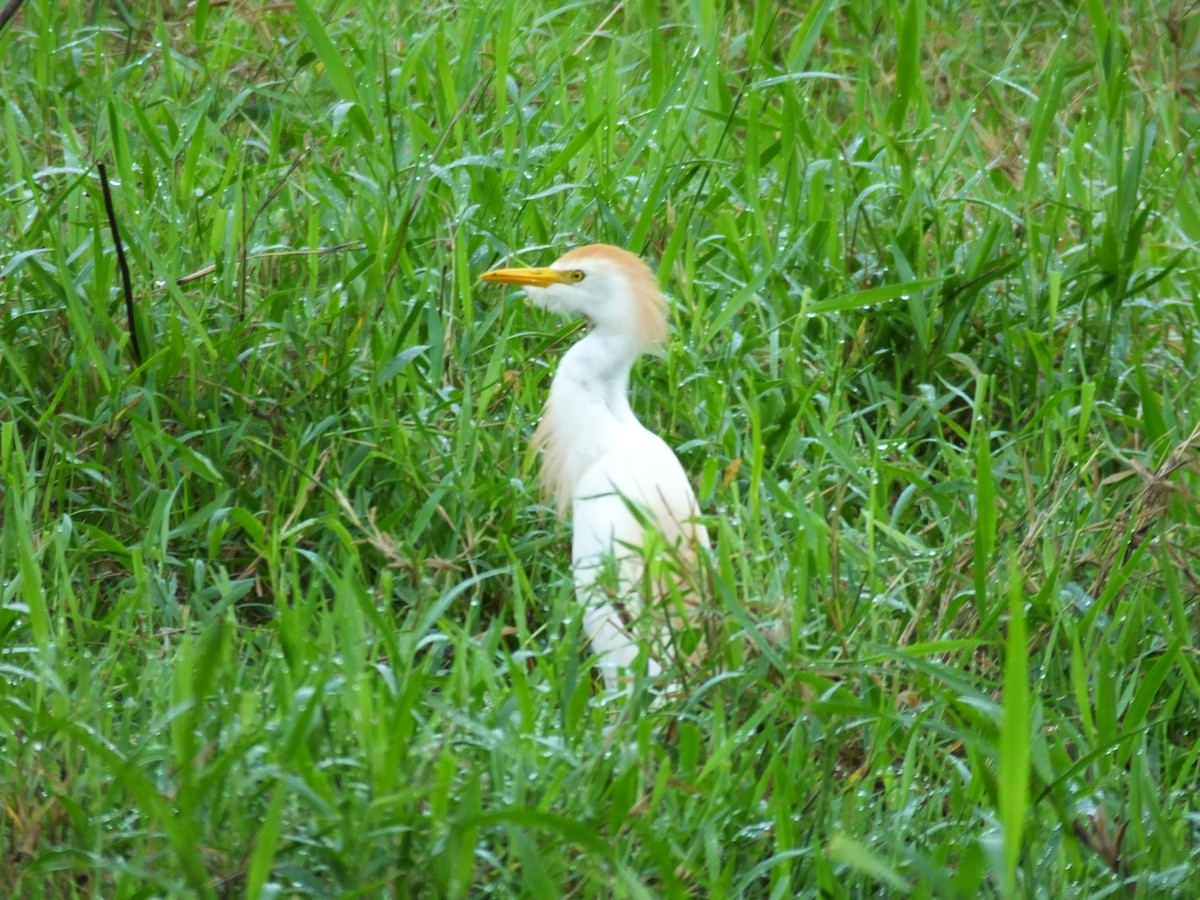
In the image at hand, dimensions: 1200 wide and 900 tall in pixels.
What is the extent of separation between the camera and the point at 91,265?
278 cm

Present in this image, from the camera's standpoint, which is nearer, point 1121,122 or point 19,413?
point 19,413

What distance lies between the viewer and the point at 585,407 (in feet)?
8.13

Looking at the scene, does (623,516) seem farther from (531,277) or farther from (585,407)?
(531,277)

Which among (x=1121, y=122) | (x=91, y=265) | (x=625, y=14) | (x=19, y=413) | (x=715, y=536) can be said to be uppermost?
(x=625, y=14)

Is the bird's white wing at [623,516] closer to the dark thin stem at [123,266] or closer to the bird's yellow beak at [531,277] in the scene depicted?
the bird's yellow beak at [531,277]

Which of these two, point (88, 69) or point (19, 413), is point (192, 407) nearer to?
point (19, 413)

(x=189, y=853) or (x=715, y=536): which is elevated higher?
(x=715, y=536)

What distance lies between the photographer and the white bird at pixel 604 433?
231 cm

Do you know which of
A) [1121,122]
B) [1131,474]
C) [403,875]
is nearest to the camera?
[403,875]

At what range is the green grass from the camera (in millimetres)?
1708

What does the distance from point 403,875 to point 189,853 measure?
211 millimetres

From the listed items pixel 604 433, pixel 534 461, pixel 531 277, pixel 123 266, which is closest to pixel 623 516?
pixel 604 433

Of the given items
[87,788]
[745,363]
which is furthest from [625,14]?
[87,788]

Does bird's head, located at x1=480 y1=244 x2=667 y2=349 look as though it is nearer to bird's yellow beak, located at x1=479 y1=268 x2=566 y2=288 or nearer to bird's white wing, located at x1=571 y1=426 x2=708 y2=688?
bird's yellow beak, located at x1=479 y1=268 x2=566 y2=288
